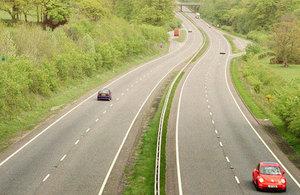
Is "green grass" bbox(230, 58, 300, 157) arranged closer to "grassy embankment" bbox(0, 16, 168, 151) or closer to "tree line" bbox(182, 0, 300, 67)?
"tree line" bbox(182, 0, 300, 67)

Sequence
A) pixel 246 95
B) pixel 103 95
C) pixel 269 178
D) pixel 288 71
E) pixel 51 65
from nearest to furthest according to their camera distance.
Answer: pixel 269 178
pixel 103 95
pixel 51 65
pixel 246 95
pixel 288 71

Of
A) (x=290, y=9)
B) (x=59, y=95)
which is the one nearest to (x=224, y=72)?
(x=59, y=95)

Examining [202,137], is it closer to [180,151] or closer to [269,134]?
[180,151]

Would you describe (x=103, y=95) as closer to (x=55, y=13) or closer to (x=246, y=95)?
(x=246, y=95)

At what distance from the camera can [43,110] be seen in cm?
4309

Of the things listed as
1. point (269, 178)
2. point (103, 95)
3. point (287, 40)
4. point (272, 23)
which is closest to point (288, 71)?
point (287, 40)

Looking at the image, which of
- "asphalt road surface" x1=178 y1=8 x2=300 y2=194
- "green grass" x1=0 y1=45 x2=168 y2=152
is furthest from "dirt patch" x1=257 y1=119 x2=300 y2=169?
"green grass" x1=0 y1=45 x2=168 y2=152

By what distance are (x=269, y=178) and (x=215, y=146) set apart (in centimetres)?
988

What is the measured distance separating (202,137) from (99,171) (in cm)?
1212

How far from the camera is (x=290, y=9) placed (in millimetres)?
142250

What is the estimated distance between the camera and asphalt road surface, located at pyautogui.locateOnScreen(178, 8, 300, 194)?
24292 mm

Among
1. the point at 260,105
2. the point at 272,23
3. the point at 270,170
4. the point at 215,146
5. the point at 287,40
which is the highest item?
the point at 272,23

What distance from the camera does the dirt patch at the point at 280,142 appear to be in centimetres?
3042

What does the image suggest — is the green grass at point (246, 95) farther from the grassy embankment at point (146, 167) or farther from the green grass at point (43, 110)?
the green grass at point (43, 110)
